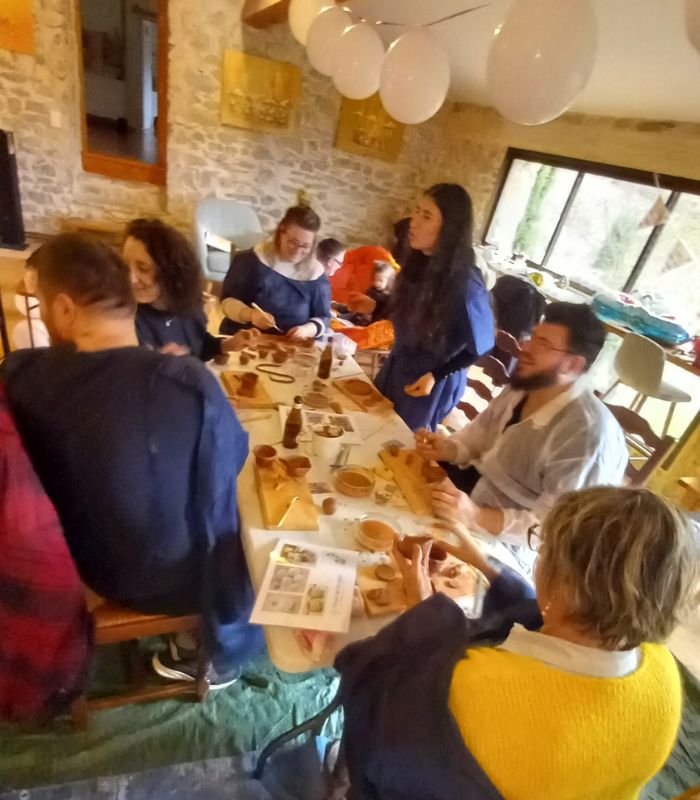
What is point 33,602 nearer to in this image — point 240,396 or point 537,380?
point 240,396

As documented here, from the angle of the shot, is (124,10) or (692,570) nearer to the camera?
(692,570)

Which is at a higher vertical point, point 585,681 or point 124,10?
point 124,10

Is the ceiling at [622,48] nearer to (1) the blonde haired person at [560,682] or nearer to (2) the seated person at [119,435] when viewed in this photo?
(1) the blonde haired person at [560,682]

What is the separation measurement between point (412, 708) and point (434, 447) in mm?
1070

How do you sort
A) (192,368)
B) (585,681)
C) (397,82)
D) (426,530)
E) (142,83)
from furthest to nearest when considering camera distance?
(142,83) → (397,82) → (426,530) → (192,368) → (585,681)

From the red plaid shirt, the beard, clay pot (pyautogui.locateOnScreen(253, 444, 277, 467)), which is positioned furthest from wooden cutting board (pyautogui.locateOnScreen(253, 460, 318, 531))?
the beard

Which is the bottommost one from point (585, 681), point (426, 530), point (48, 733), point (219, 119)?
point (48, 733)

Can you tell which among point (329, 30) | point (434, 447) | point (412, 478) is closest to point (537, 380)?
point (434, 447)

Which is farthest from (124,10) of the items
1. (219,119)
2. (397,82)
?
(397,82)

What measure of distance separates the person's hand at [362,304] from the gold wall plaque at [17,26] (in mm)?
3949

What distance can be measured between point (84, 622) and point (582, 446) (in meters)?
1.47

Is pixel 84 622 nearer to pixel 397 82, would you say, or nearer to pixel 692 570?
pixel 692 570

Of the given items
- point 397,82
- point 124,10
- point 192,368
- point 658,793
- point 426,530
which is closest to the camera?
point 192,368

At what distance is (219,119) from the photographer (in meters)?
5.45
